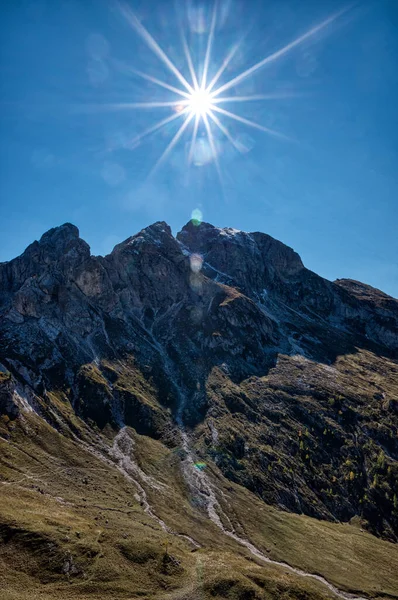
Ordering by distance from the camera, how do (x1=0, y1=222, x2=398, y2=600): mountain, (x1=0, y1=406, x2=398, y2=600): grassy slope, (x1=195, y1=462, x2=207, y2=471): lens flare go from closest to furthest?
(x1=0, y1=406, x2=398, y2=600): grassy slope → (x1=0, y1=222, x2=398, y2=600): mountain → (x1=195, y1=462, x2=207, y2=471): lens flare

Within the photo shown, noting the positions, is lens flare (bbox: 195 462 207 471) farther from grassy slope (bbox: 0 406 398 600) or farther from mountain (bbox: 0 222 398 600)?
grassy slope (bbox: 0 406 398 600)

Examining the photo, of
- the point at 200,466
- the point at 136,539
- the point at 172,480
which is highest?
the point at 200,466

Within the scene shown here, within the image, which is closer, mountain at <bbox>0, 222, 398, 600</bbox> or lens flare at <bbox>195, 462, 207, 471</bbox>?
mountain at <bbox>0, 222, 398, 600</bbox>

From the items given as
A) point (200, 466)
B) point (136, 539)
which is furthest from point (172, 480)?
point (136, 539)

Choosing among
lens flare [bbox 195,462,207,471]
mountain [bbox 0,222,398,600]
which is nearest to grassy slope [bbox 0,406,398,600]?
mountain [bbox 0,222,398,600]

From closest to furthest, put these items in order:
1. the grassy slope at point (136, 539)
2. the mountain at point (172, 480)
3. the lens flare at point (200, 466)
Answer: the grassy slope at point (136, 539) → the mountain at point (172, 480) → the lens flare at point (200, 466)

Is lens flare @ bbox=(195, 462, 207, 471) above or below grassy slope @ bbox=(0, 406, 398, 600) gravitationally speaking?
above

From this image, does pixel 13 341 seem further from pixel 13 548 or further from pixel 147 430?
pixel 13 548

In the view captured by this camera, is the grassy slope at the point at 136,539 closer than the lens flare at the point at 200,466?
Yes

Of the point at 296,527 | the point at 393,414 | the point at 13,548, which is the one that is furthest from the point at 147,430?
the point at 393,414

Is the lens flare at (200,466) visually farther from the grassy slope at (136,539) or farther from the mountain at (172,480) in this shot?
the grassy slope at (136,539)

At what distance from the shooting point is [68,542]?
60688 millimetres

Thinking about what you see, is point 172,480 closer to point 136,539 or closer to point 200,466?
point 200,466

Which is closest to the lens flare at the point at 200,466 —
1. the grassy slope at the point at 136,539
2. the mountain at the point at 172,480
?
the mountain at the point at 172,480
